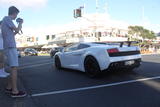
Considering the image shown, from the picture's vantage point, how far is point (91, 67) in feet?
25.9

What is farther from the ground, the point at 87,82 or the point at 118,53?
the point at 118,53

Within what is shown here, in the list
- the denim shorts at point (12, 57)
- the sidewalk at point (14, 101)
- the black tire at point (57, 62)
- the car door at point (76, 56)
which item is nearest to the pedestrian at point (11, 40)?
the denim shorts at point (12, 57)

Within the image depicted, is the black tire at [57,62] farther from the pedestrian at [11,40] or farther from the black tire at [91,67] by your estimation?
the pedestrian at [11,40]

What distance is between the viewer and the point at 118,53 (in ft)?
24.5

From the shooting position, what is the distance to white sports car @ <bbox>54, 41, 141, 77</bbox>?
7352 mm

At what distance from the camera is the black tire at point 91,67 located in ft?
24.8

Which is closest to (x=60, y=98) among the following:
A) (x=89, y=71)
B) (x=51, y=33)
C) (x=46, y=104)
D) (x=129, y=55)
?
(x=46, y=104)

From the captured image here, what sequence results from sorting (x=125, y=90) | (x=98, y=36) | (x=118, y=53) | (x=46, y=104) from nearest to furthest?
(x=46, y=104)
(x=125, y=90)
(x=118, y=53)
(x=98, y=36)

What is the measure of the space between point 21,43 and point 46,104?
8963cm

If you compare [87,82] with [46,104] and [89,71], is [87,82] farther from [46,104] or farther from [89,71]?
[46,104]

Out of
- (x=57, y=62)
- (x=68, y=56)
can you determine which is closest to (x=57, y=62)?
(x=57, y=62)

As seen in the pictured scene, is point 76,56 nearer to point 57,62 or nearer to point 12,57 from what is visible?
point 57,62

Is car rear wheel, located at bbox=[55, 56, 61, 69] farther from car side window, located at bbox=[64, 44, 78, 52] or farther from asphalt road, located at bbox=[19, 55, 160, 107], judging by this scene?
asphalt road, located at bbox=[19, 55, 160, 107]

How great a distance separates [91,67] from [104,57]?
28.8 inches
